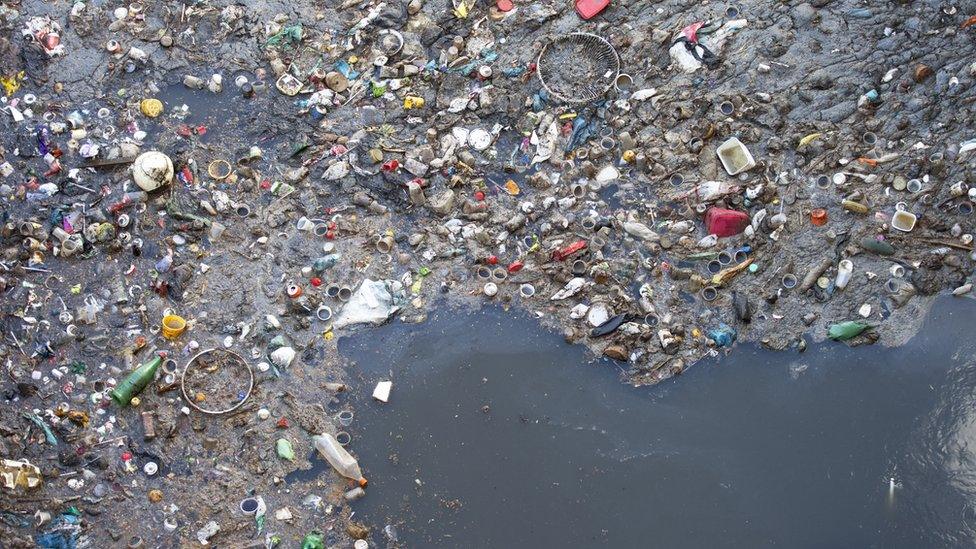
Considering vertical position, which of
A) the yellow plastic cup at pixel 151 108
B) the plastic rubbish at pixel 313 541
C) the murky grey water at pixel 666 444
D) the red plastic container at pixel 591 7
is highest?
the red plastic container at pixel 591 7

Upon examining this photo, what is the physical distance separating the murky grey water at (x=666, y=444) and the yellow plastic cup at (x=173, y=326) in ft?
4.21

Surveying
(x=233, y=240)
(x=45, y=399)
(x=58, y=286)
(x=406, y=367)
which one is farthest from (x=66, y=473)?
(x=406, y=367)

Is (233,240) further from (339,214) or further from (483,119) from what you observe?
(483,119)

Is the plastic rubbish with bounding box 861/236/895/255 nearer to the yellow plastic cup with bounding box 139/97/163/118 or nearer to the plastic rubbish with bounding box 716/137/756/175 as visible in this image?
the plastic rubbish with bounding box 716/137/756/175

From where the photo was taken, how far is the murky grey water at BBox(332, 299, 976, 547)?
5.69 m

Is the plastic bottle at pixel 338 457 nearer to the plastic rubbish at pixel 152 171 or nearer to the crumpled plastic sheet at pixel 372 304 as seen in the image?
the crumpled plastic sheet at pixel 372 304

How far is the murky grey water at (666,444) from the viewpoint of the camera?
5688mm

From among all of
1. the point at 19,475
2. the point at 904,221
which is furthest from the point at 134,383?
the point at 904,221

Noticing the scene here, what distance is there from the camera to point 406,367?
6.28 meters

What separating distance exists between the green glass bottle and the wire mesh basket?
13.2 feet

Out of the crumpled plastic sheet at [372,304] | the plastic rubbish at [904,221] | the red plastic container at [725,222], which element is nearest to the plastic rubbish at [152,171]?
the crumpled plastic sheet at [372,304]

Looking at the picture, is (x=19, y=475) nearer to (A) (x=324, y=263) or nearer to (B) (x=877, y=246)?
(A) (x=324, y=263)

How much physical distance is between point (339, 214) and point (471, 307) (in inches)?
55.2

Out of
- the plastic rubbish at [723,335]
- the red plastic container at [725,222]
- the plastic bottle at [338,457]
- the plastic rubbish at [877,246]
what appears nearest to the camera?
the plastic bottle at [338,457]
